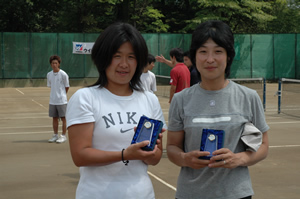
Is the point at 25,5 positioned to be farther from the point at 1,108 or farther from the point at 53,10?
the point at 1,108

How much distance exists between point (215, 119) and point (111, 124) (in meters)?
0.64

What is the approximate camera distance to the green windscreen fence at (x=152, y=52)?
30.7 metres

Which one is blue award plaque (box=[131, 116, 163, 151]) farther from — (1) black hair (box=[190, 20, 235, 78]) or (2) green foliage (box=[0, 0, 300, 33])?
(2) green foliage (box=[0, 0, 300, 33])

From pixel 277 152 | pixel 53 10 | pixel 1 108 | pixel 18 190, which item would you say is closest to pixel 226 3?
pixel 53 10

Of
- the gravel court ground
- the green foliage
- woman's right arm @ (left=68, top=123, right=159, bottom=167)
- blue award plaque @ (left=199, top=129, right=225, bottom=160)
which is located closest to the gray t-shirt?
blue award plaque @ (left=199, top=129, right=225, bottom=160)

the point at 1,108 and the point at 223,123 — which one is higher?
the point at 223,123

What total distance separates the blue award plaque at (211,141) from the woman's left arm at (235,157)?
0.10ft

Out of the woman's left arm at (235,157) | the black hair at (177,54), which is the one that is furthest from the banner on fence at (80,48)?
the woman's left arm at (235,157)

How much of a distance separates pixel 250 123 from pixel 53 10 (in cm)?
4029

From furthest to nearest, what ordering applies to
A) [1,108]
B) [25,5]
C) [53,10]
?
[53,10] → [25,5] → [1,108]

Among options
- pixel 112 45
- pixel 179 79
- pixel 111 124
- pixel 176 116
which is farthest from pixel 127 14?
pixel 111 124

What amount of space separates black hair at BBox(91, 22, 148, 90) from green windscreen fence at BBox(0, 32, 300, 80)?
28538 mm

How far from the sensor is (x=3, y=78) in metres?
30.5

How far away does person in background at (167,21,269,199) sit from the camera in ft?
10.2
